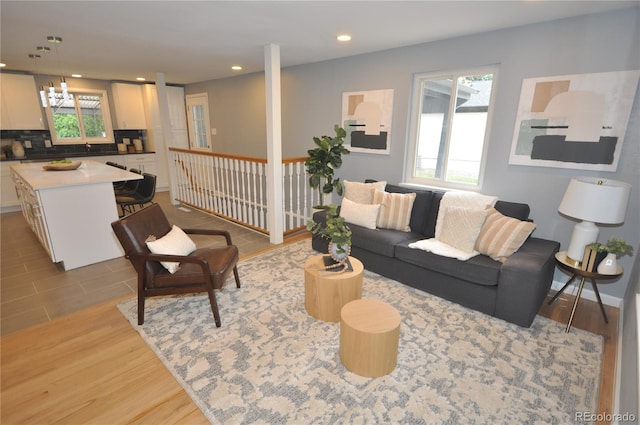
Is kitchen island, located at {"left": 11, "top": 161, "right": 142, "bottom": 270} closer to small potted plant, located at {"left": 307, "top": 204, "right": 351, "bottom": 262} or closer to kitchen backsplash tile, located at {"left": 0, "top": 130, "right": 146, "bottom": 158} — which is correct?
small potted plant, located at {"left": 307, "top": 204, "right": 351, "bottom": 262}

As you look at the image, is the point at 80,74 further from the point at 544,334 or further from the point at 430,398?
the point at 544,334

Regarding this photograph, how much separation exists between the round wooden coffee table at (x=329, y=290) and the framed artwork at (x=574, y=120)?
2114 millimetres

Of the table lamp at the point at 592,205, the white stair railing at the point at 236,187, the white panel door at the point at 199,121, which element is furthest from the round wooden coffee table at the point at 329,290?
the white panel door at the point at 199,121

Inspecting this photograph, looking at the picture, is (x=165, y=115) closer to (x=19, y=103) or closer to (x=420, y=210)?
(x=19, y=103)

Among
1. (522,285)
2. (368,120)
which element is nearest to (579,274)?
(522,285)

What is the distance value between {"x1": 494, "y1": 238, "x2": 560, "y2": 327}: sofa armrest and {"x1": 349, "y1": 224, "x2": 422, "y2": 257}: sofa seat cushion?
0.98 meters

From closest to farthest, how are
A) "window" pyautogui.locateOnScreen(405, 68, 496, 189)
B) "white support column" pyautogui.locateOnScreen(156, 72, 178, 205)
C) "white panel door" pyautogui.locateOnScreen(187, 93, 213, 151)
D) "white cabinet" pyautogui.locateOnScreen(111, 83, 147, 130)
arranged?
1. "window" pyautogui.locateOnScreen(405, 68, 496, 189)
2. "white support column" pyautogui.locateOnScreen(156, 72, 178, 205)
3. "white cabinet" pyautogui.locateOnScreen(111, 83, 147, 130)
4. "white panel door" pyautogui.locateOnScreen(187, 93, 213, 151)

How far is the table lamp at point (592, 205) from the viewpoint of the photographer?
221cm

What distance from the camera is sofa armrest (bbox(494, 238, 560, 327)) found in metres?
2.32

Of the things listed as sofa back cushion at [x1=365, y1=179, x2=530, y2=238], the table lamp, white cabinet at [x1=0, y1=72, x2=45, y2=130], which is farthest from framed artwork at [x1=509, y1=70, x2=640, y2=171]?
white cabinet at [x1=0, y1=72, x2=45, y2=130]

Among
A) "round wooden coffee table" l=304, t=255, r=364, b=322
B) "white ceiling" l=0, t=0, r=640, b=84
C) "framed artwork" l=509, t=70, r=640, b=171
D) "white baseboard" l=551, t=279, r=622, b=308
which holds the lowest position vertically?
"white baseboard" l=551, t=279, r=622, b=308

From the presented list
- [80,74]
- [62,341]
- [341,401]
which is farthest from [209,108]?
[341,401]

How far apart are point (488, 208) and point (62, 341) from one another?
3.77m

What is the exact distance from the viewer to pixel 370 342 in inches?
72.9
